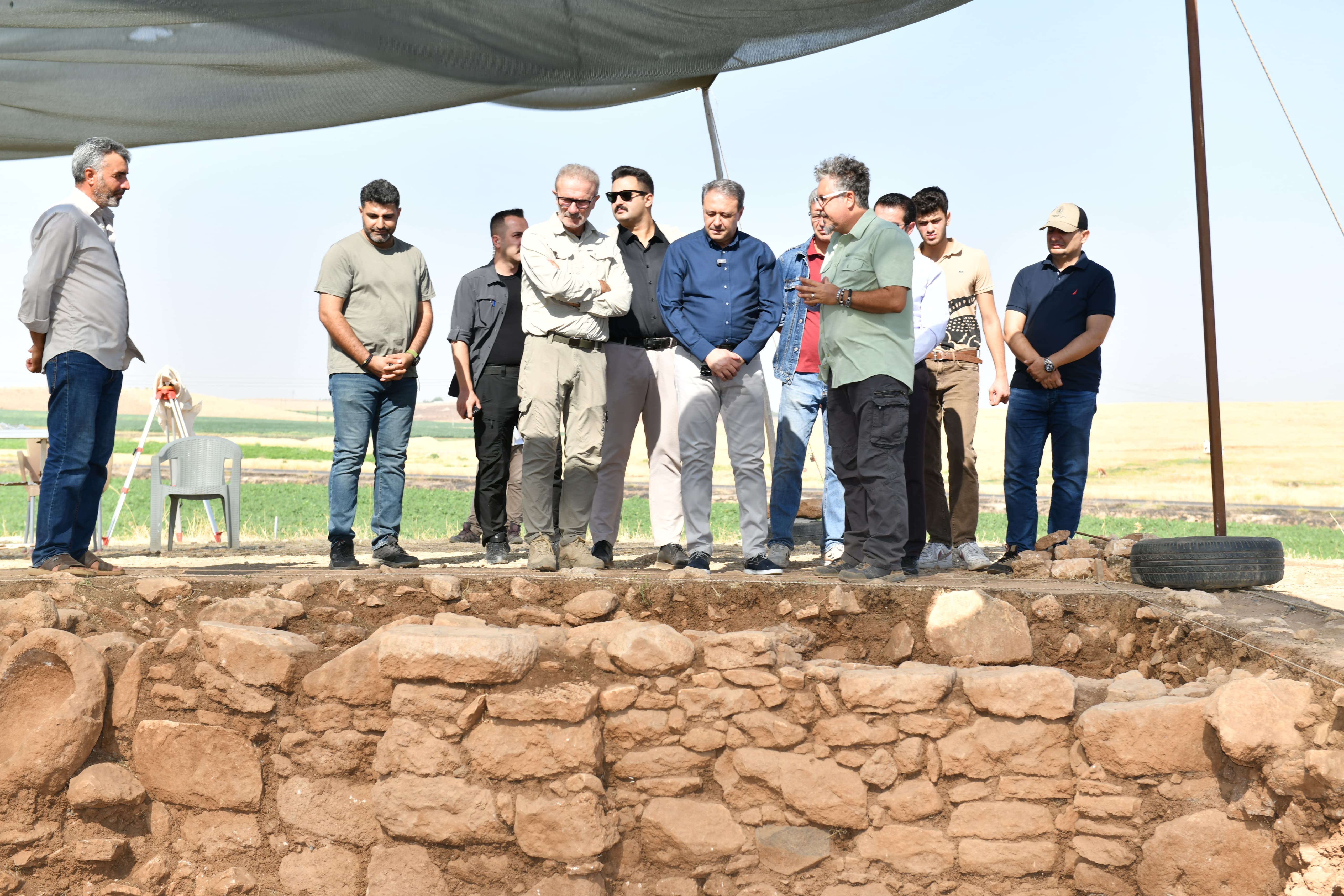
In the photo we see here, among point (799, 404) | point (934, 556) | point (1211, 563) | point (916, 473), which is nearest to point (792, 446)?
point (799, 404)

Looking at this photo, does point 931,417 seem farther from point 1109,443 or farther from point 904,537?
point 1109,443

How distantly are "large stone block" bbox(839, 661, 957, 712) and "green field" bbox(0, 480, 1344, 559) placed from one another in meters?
3.50

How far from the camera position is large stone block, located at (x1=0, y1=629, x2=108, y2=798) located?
3760 mm

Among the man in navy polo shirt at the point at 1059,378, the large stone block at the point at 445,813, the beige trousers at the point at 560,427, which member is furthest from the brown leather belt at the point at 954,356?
the large stone block at the point at 445,813

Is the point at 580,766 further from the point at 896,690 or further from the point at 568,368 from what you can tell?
the point at 568,368

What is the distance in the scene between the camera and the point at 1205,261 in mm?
5086

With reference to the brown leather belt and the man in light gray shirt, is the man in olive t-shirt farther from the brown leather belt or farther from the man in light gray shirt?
the brown leather belt

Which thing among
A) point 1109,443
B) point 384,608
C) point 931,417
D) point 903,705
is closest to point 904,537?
point 903,705

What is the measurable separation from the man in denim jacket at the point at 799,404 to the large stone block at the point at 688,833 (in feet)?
4.59

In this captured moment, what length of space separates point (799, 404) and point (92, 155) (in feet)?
11.2

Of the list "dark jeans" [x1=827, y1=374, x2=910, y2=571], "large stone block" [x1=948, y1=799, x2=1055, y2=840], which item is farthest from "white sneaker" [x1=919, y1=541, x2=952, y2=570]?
"large stone block" [x1=948, y1=799, x2=1055, y2=840]

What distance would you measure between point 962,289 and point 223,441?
4.67 metres

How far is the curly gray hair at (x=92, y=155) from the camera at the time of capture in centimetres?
445

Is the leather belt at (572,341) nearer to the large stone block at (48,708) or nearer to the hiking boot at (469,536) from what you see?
the large stone block at (48,708)
